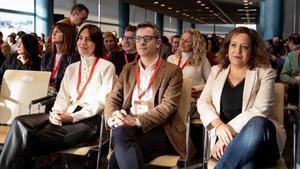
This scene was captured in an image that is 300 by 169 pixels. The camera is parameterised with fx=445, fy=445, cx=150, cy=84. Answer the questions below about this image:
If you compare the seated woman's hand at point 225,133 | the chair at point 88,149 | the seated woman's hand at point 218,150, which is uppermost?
the seated woman's hand at point 225,133

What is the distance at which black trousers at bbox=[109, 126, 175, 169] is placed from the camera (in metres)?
2.72

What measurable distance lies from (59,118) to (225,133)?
1.22m

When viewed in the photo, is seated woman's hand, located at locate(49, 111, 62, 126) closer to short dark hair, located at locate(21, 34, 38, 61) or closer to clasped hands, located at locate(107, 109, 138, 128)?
A: clasped hands, located at locate(107, 109, 138, 128)

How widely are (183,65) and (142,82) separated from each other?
60.3 inches

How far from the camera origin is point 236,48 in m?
2.96

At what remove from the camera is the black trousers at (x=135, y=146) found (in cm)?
272

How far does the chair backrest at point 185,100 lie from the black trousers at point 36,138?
2.13ft

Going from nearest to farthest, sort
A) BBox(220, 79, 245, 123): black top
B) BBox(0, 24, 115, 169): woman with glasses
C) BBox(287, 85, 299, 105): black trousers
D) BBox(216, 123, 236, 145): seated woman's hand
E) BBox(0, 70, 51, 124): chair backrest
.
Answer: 1. BBox(216, 123, 236, 145): seated woman's hand
2. BBox(220, 79, 245, 123): black top
3. BBox(0, 24, 115, 169): woman with glasses
4. BBox(0, 70, 51, 124): chair backrest
5. BBox(287, 85, 299, 105): black trousers

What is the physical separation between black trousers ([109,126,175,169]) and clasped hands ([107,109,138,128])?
5 centimetres

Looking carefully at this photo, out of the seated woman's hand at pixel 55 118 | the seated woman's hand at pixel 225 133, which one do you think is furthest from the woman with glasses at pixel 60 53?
the seated woman's hand at pixel 225 133

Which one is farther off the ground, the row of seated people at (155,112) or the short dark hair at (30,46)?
the short dark hair at (30,46)

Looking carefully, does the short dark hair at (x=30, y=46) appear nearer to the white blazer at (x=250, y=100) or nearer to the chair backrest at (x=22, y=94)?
→ the chair backrest at (x=22, y=94)

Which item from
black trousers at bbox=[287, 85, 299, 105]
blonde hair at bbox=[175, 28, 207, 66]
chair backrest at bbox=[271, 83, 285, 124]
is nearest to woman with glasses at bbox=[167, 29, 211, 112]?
blonde hair at bbox=[175, 28, 207, 66]

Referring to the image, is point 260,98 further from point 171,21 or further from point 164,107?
point 171,21
